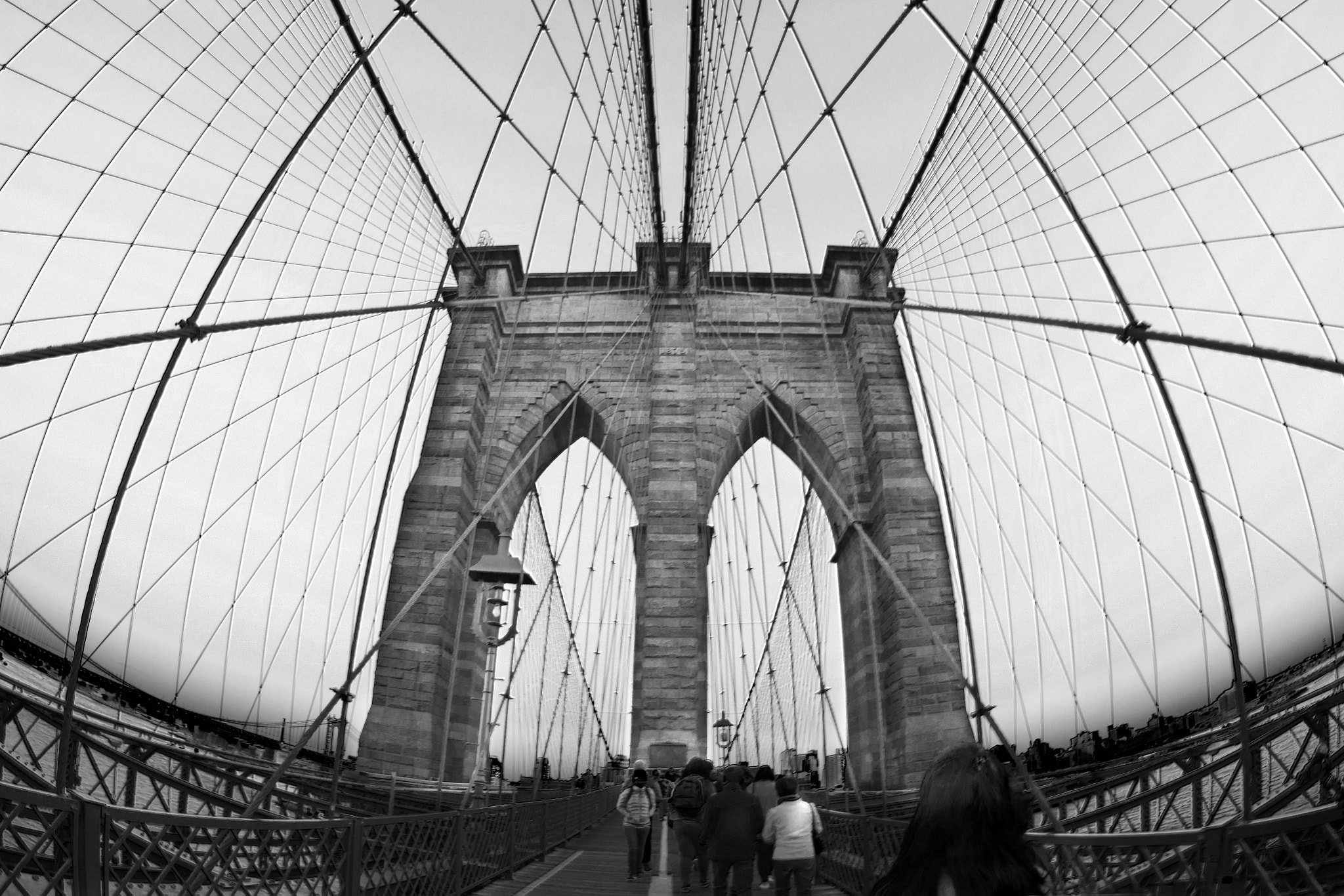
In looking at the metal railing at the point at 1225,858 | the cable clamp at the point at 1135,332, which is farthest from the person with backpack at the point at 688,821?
the cable clamp at the point at 1135,332

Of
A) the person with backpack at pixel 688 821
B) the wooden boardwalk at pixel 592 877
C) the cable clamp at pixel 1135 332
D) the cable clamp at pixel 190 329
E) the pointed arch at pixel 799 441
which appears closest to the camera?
the cable clamp at pixel 1135 332

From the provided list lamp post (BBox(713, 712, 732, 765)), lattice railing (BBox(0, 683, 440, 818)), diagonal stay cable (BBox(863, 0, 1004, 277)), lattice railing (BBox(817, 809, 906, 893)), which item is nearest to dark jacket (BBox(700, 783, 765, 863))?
lattice railing (BBox(817, 809, 906, 893))

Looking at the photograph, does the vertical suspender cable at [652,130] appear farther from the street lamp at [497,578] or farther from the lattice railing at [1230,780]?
the lattice railing at [1230,780]

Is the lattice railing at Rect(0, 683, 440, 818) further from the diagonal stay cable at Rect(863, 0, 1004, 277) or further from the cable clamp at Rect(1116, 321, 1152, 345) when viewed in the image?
the diagonal stay cable at Rect(863, 0, 1004, 277)

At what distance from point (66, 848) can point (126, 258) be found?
23.5 feet

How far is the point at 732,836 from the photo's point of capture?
20.3 feet

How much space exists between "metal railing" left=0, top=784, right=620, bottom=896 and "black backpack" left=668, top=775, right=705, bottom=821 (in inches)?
64.7

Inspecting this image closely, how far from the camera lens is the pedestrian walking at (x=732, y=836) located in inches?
243

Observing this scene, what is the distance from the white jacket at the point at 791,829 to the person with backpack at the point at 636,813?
228 cm

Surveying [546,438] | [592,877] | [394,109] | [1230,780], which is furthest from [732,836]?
[546,438]

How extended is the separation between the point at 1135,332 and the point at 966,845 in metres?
3.02

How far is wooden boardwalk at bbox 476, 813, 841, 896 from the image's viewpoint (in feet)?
24.0

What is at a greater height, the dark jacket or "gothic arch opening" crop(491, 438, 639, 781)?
"gothic arch opening" crop(491, 438, 639, 781)

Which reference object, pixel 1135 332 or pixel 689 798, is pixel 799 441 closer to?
pixel 689 798
